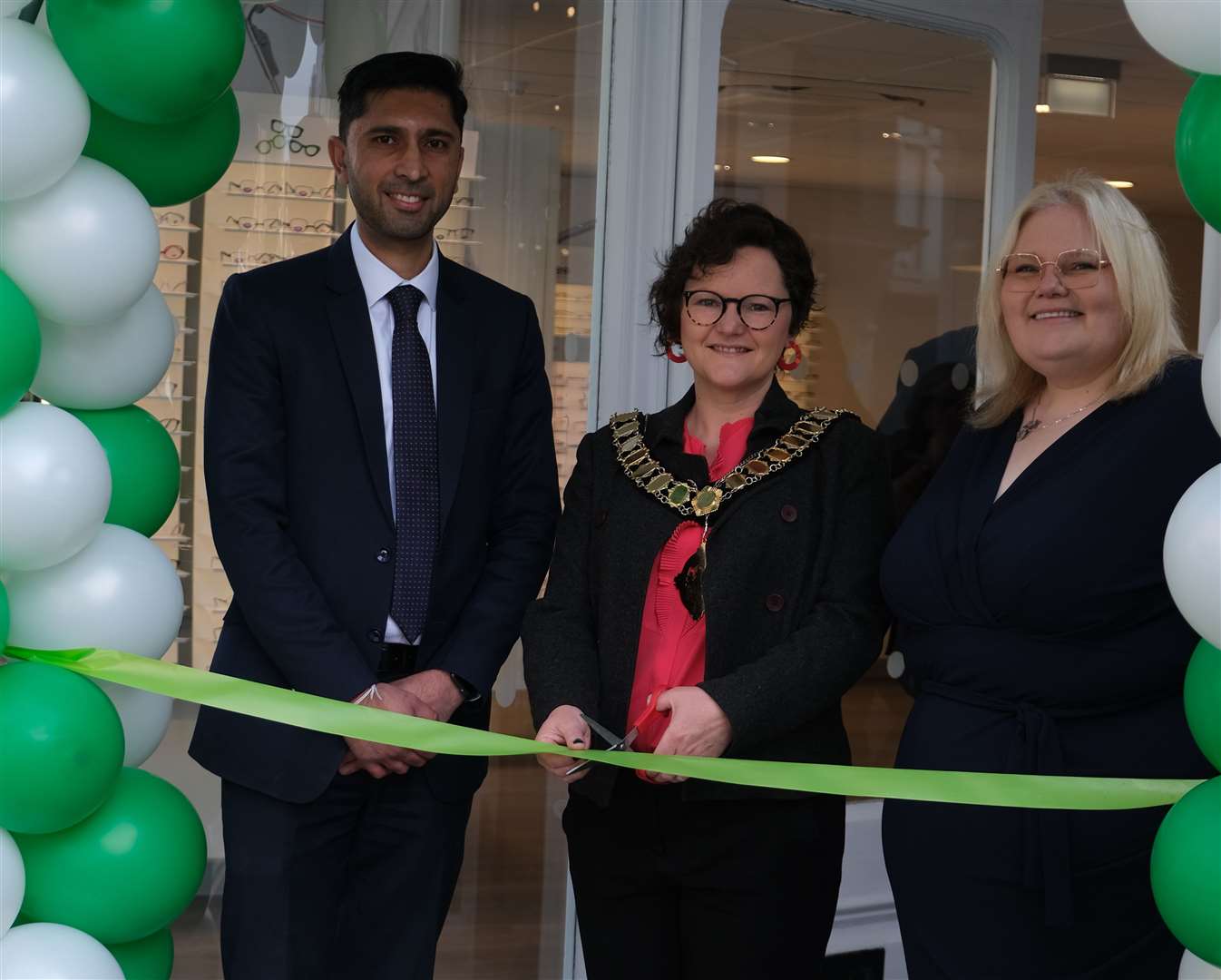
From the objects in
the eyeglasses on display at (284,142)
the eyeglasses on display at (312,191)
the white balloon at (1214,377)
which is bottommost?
the white balloon at (1214,377)

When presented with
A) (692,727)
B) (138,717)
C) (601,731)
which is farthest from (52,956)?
(692,727)

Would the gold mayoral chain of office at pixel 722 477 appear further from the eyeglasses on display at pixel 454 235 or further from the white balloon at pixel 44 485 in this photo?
the eyeglasses on display at pixel 454 235

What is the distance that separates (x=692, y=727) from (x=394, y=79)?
1.25 m

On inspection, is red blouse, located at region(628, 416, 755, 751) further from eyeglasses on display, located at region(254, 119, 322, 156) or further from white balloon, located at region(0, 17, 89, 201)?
A: eyeglasses on display, located at region(254, 119, 322, 156)

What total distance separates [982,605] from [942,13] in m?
2.34

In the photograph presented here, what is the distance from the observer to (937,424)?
166 inches

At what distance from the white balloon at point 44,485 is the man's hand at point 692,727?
859 mm

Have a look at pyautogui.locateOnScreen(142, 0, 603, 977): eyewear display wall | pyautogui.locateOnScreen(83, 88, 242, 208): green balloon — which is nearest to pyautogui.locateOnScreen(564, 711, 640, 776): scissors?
pyautogui.locateOnScreen(83, 88, 242, 208): green balloon

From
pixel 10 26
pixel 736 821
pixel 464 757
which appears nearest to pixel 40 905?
pixel 464 757

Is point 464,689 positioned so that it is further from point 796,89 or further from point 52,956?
point 796,89

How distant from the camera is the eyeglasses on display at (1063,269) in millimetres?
2197

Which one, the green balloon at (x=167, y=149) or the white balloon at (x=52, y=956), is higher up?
the green balloon at (x=167, y=149)

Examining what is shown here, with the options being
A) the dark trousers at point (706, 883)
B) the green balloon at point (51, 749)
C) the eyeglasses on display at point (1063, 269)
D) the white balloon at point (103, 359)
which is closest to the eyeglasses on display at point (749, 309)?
the eyeglasses on display at point (1063, 269)

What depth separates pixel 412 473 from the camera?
8.46ft
